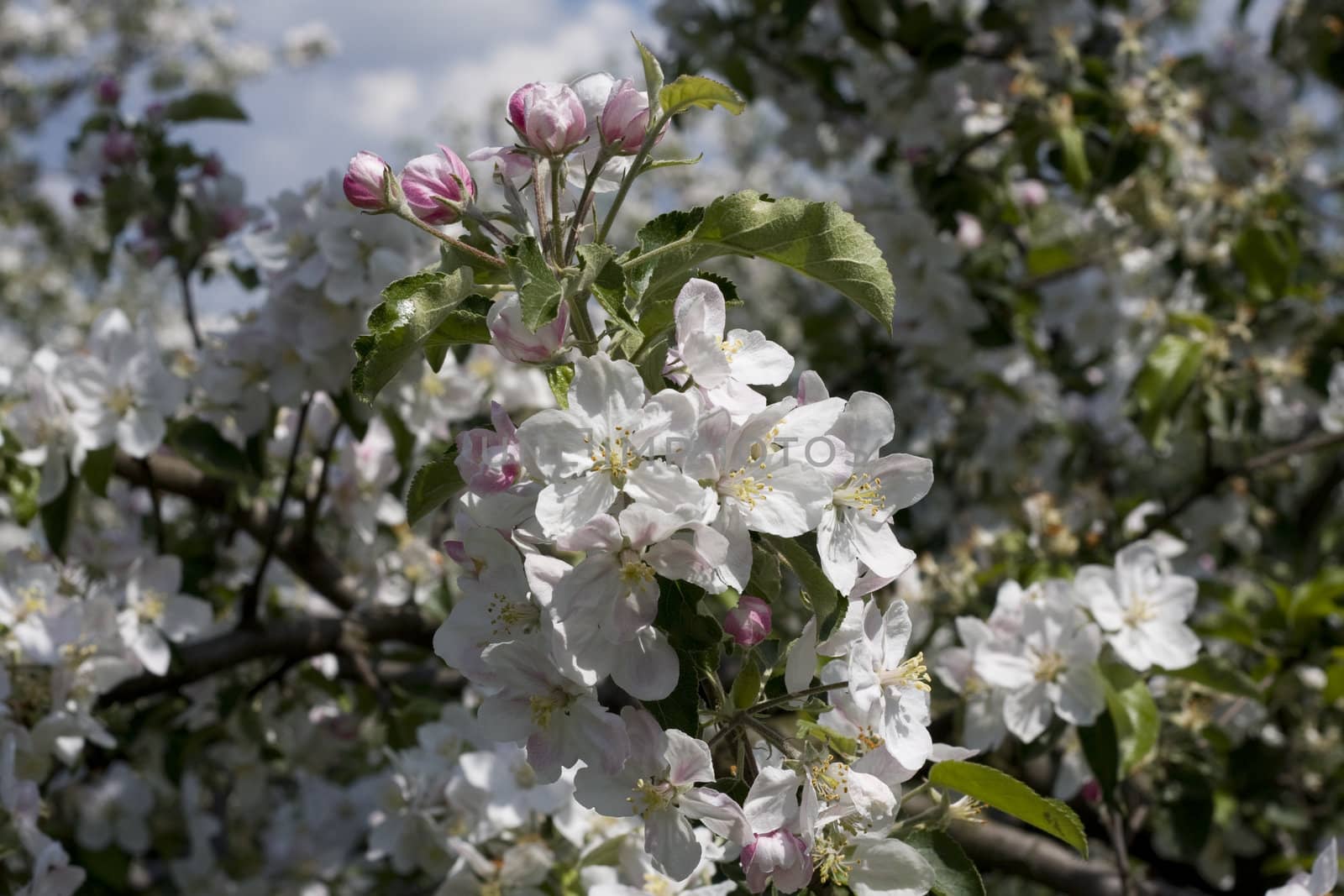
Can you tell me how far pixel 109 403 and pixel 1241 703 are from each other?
1.96 m

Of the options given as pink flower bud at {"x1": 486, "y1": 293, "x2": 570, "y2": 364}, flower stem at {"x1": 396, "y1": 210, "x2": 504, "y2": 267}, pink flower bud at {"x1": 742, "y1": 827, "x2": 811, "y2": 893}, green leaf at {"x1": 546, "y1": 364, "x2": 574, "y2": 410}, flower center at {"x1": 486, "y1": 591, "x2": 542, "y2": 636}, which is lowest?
pink flower bud at {"x1": 742, "y1": 827, "x2": 811, "y2": 893}

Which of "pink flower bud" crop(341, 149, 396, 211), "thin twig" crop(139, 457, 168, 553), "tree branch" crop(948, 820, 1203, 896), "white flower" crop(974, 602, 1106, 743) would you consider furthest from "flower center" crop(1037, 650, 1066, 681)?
"thin twig" crop(139, 457, 168, 553)

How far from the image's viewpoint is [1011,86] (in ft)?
9.14

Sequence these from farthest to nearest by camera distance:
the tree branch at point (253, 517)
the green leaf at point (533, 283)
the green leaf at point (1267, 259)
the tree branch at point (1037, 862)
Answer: the green leaf at point (1267, 259) → the tree branch at point (253, 517) → the tree branch at point (1037, 862) → the green leaf at point (533, 283)

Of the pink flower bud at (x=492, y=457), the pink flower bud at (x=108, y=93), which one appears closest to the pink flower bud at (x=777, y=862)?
the pink flower bud at (x=492, y=457)

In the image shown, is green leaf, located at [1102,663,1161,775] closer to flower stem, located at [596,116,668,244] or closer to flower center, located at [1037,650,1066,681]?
flower center, located at [1037,650,1066,681]

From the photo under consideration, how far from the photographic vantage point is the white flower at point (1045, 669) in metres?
1.55

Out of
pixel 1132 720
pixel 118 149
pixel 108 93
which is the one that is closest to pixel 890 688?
pixel 1132 720

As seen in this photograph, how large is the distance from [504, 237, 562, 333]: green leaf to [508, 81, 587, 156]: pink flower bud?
0.11m

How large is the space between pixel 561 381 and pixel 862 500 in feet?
0.94

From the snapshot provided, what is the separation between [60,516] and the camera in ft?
6.09

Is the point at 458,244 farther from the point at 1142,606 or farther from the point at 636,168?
the point at 1142,606

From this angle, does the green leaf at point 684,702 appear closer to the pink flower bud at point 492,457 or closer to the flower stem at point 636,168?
the pink flower bud at point 492,457

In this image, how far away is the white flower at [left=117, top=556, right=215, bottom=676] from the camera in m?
1.85
